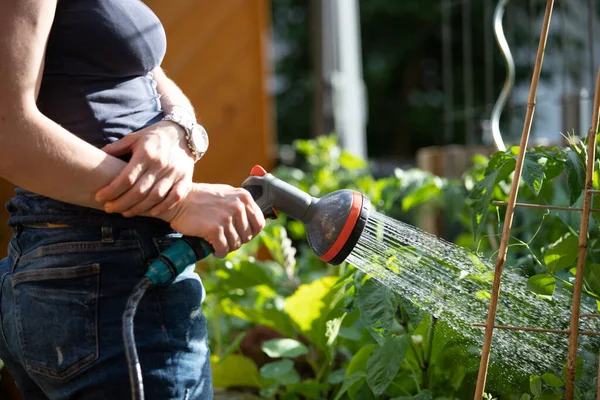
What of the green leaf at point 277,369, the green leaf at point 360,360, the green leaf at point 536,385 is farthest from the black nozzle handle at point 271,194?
the green leaf at point 277,369

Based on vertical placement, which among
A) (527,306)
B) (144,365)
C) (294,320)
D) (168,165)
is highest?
A: (168,165)

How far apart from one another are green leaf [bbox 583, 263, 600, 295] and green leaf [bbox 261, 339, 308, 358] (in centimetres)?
75

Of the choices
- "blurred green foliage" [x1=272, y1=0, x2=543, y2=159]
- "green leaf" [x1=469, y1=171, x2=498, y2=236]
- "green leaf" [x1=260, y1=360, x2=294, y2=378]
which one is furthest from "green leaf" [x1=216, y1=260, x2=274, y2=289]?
"blurred green foliage" [x1=272, y1=0, x2=543, y2=159]

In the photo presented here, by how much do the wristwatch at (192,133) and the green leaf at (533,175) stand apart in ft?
2.03

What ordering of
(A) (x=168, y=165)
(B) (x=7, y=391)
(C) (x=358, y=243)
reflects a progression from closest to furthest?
(A) (x=168, y=165), (C) (x=358, y=243), (B) (x=7, y=391)

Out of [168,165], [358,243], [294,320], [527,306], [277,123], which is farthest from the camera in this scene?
[277,123]

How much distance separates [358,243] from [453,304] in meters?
0.30

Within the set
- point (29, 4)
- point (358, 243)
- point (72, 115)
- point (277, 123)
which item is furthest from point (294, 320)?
point (277, 123)

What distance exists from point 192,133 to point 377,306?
58 cm

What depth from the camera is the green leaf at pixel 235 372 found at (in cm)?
212

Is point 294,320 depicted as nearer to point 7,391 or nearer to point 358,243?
point 358,243

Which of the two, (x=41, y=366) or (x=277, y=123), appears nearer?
(x=41, y=366)

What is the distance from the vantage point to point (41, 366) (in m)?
1.13

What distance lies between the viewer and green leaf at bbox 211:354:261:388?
2119mm
